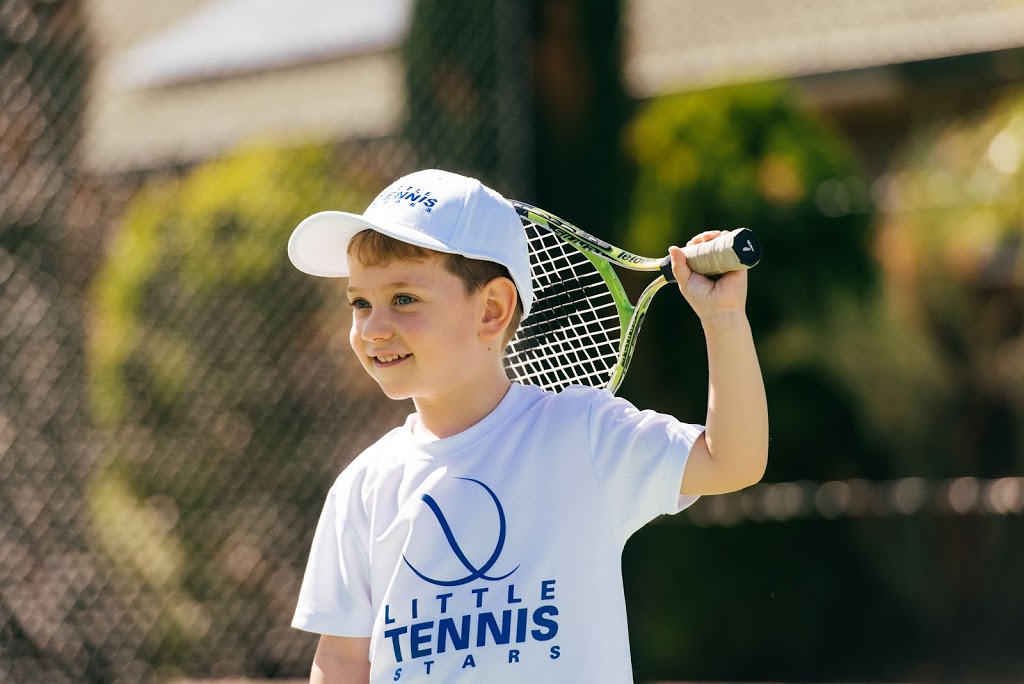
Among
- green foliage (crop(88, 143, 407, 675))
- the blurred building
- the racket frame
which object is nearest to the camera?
the racket frame

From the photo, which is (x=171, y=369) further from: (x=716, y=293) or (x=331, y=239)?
(x=716, y=293)

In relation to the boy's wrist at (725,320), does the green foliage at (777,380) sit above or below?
above

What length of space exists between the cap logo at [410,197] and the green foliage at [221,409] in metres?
2.76

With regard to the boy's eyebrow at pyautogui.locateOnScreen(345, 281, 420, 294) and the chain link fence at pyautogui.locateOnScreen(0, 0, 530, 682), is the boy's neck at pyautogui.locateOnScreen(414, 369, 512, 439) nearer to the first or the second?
the boy's eyebrow at pyautogui.locateOnScreen(345, 281, 420, 294)

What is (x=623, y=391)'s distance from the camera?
15.8 feet

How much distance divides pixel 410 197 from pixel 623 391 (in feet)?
9.04

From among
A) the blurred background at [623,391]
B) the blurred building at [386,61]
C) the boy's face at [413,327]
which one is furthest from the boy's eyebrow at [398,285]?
the blurred building at [386,61]

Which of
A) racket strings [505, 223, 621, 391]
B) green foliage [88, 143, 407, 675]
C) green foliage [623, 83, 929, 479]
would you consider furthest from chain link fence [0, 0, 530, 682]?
racket strings [505, 223, 621, 391]

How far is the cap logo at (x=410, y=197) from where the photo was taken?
212 centimetres

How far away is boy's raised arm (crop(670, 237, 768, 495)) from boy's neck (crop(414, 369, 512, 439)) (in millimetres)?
352

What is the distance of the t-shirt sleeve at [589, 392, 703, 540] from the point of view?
2027mm

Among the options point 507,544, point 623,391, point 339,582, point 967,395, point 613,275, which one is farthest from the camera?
point 967,395

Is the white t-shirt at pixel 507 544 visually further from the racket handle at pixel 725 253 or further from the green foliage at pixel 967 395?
the green foliage at pixel 967 395

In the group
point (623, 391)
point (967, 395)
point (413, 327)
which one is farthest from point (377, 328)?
point (967, 395)
